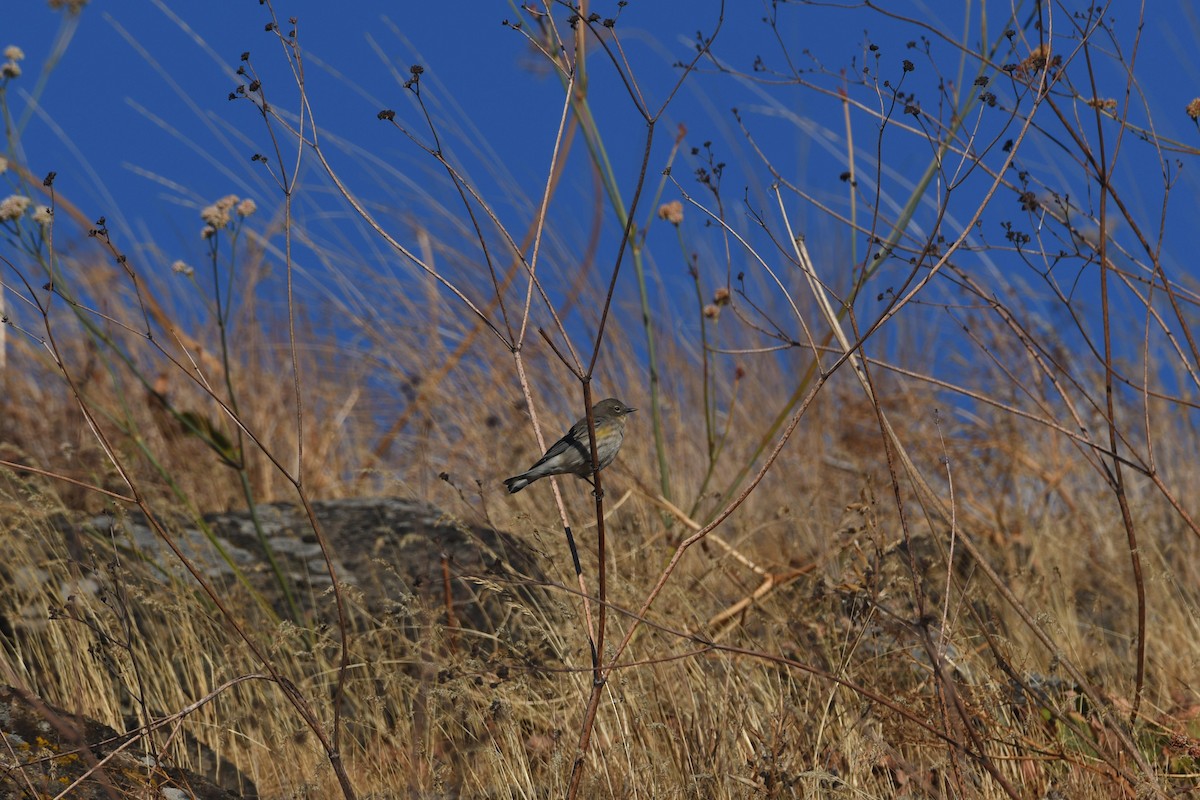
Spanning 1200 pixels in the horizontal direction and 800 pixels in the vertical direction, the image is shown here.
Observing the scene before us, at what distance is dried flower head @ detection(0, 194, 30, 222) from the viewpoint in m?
3.84

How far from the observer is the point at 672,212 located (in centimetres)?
477

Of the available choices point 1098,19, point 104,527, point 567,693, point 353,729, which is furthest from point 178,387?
point 1098,19

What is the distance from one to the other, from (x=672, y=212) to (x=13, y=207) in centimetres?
219

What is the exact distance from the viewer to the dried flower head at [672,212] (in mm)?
4762

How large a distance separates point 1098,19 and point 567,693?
2.44 m

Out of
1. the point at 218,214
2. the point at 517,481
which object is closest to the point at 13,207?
the point at 218,214

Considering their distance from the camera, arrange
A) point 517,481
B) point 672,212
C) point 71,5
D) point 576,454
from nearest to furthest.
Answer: point 576,454
point 517,481
point 672,212
point 71,5

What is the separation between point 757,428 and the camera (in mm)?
8242

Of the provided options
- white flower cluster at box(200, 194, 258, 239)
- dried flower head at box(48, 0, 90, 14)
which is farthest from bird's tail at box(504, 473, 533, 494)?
dried flower head at box(48, 0, 90, 14)

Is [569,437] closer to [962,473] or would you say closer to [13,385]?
[962,473]

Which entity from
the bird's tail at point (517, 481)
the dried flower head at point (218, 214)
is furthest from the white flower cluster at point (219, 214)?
the bird's tail at point (517, 481)

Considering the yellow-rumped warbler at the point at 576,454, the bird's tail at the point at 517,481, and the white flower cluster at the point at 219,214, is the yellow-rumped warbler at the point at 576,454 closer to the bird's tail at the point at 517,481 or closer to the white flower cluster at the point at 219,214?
the bird's tail at the point at 517,481

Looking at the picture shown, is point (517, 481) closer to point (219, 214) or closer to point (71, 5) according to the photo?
point (219, 214)

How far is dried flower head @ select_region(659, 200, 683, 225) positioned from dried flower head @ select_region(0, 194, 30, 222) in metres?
2.13
